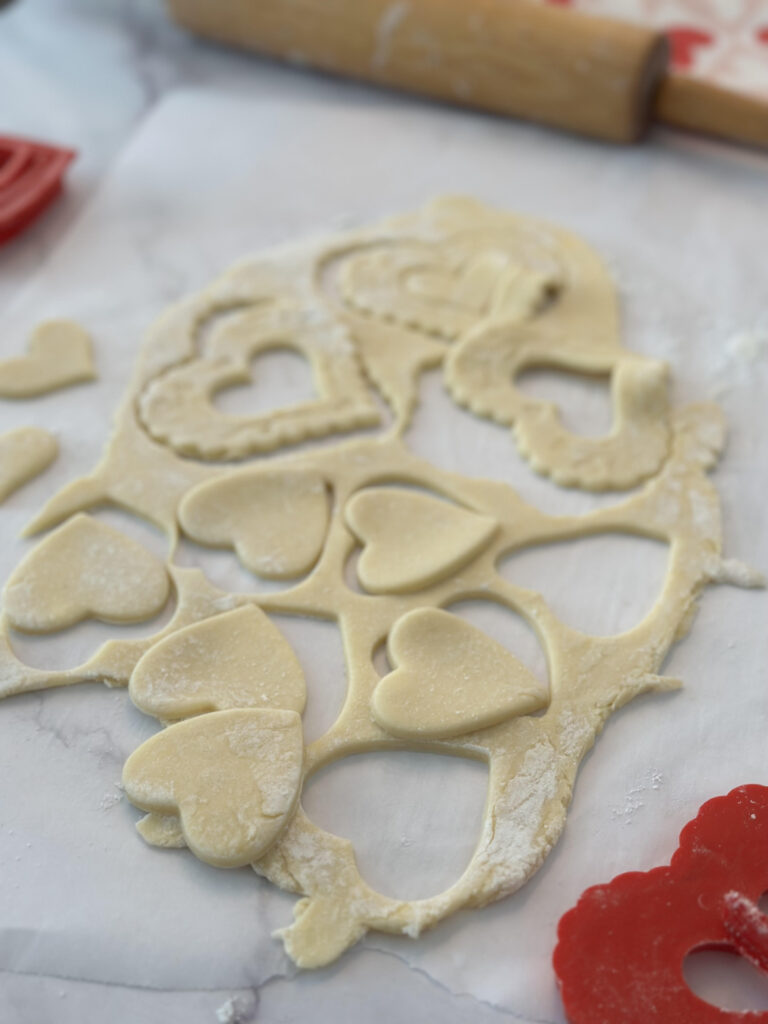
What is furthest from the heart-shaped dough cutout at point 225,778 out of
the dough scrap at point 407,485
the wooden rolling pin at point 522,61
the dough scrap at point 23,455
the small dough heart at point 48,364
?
the wooden rolling pin at point 522,61

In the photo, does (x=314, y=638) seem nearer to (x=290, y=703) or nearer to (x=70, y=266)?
(x=290, y=703)

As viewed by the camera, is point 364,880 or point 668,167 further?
point 668,167

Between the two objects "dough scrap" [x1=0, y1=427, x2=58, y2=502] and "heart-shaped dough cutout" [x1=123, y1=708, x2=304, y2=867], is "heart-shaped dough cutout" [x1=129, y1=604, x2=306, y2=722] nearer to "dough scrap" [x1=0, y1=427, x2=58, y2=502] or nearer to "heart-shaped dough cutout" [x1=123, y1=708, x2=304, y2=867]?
"heart-shaped dough cutout" [x1=123, y1=708, x2=304, y2=867]

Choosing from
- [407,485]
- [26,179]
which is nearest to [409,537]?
[407,485]

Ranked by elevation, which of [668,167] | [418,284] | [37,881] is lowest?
[37,881]

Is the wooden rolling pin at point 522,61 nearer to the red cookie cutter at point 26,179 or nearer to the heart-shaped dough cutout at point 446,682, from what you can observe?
the red cookie cutter at point 26,179

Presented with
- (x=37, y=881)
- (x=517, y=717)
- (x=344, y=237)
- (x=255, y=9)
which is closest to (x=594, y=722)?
(x=517, y=717)
